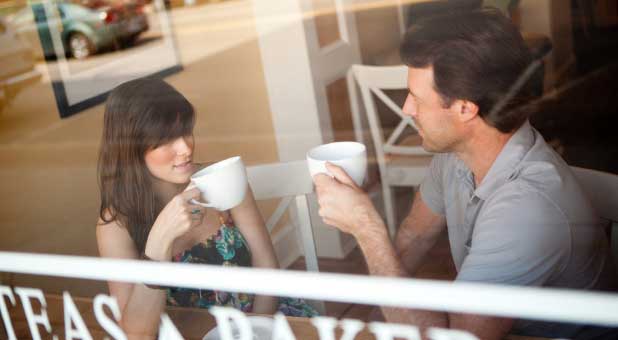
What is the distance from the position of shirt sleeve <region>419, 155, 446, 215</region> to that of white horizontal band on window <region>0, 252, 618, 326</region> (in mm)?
214

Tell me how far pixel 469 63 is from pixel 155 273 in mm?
406

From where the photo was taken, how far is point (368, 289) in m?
0.65

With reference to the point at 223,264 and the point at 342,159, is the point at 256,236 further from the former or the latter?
the point at 342,159

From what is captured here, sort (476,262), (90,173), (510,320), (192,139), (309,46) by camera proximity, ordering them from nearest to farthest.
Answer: (510,320), (476,262), (192,139), (90,173), (309,46)

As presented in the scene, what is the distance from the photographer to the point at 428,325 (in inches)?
24.7

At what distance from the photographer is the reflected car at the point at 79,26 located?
0.95 meters

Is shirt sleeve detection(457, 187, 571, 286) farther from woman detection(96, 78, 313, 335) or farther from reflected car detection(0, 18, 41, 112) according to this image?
reflected car detection(0, 18, 41, 112)

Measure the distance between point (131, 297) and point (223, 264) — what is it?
4.4 inches

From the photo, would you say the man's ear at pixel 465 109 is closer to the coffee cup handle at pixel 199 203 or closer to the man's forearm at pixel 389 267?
the man's forearm at pixel 389 267

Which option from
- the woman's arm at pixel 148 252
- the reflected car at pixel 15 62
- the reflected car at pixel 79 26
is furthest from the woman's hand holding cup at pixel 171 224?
the reflected car at pixel 15 62

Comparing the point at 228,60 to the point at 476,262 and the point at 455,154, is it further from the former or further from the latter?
the point at 476,262

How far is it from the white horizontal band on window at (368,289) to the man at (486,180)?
3cm

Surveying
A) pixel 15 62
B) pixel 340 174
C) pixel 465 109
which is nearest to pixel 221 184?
pixel 340 174

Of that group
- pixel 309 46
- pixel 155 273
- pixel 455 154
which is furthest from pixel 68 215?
pixel 455 154
